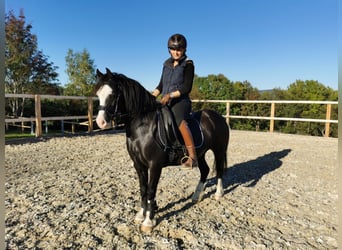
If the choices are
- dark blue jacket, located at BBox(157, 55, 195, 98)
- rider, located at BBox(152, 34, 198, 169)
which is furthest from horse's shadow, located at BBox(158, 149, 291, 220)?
dark blue jacket, located at BBox(157, 55, 195, 98)

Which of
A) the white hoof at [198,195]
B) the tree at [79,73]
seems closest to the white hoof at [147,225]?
the white hoof at [198,195]

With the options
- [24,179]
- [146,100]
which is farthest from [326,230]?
[24,179]

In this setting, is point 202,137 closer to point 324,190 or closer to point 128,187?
point 128,187

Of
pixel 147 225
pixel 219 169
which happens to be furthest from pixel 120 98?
pixel 219 169

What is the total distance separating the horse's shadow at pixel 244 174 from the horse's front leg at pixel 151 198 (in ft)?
0.87

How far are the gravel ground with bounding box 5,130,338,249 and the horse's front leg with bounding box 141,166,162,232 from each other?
89 mm

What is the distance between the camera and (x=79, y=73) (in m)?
17.8

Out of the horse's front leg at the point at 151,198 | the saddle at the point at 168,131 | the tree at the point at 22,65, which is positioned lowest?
the horse's front leg at the point at 151,198

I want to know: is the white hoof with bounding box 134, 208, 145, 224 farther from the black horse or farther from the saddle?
the saddle

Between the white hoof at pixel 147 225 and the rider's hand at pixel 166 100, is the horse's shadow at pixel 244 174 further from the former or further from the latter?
the rider's hand at pixel 166 100

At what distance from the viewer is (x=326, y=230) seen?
7.97 ft

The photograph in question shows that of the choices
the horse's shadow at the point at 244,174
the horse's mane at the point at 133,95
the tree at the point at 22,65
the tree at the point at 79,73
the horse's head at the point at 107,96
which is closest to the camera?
the horse's head at the point at 107,96

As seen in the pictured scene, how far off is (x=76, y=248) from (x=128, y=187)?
1521 mm

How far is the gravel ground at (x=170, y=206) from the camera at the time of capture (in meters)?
2.22
